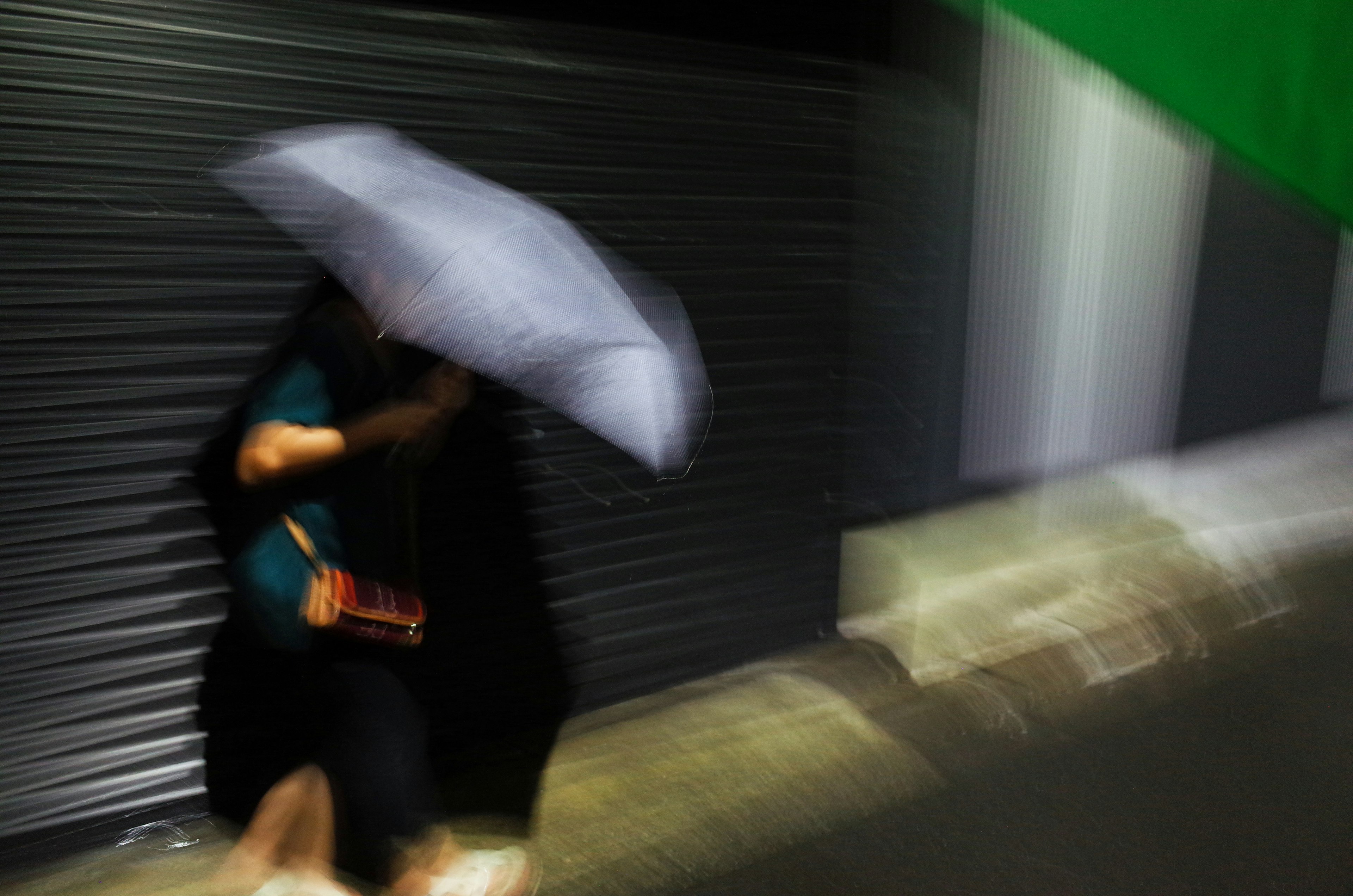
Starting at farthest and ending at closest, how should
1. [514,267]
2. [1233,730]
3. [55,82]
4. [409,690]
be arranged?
[1233,730]
[409,690]
[55,82]
[514,267]

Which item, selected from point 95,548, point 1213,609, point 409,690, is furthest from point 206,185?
point 1213,609

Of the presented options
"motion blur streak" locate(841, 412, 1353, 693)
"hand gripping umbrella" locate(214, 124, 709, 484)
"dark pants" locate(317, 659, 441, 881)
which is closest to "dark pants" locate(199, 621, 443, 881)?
"dark pants" locate(317, 659, 441, 881)

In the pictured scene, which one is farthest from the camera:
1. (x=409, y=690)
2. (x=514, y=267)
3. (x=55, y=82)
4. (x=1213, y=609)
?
(x=1213, y=609)

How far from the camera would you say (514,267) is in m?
2.01

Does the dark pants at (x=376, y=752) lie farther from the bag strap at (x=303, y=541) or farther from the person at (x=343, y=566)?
the bag strap at (x=303, y=541)

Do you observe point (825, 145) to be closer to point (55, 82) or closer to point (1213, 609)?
point (55, 82)

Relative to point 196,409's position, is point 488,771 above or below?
below

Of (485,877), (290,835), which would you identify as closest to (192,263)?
(290,835)

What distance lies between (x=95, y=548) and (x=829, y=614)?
8.69ft

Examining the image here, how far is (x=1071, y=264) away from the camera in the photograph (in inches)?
179

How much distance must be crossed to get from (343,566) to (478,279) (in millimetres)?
693

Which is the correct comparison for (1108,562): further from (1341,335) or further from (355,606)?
(355,606)

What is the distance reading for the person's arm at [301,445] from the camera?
6.38 ft

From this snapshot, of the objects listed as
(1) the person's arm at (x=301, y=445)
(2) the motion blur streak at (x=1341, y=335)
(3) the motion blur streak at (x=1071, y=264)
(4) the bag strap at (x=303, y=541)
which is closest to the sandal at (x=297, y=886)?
(4) the bag strap at (x=303, y=541)
